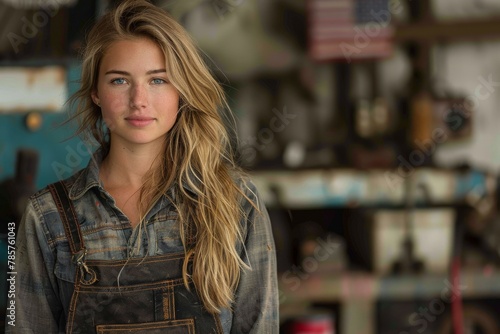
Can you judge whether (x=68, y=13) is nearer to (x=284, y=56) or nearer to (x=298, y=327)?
(x=284, y=56)

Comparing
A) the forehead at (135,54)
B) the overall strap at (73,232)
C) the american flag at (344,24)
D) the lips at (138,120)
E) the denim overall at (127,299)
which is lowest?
the denim overall at (127,299)

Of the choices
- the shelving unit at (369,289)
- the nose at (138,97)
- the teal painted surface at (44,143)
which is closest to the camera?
the nose at (138,97)

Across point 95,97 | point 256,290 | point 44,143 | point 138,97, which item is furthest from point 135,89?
point 44,143

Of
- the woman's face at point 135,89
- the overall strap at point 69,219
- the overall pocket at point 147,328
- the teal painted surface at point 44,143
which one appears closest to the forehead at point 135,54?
the woman's face at point 135,89

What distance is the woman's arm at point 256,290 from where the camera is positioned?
1634 mm

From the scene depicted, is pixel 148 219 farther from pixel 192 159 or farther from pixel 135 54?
pixel 135 54

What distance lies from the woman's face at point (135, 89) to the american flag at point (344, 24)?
4.27 ft

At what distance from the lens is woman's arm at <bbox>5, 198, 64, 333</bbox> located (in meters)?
1.61

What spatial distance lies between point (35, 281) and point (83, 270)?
119 mm

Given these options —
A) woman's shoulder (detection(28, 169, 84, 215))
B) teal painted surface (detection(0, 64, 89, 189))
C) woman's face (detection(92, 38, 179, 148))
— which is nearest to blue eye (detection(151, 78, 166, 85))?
woman's face (detection(92, 38, 179, 148))

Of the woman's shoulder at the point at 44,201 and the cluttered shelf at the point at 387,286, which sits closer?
the woman's shoulder at the point at 44,201

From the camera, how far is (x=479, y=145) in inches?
113

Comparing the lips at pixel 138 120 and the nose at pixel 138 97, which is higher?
the nose at pixel 138 97

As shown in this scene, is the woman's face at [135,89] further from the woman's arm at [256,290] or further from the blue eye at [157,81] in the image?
the woman's arm at [256,290]
